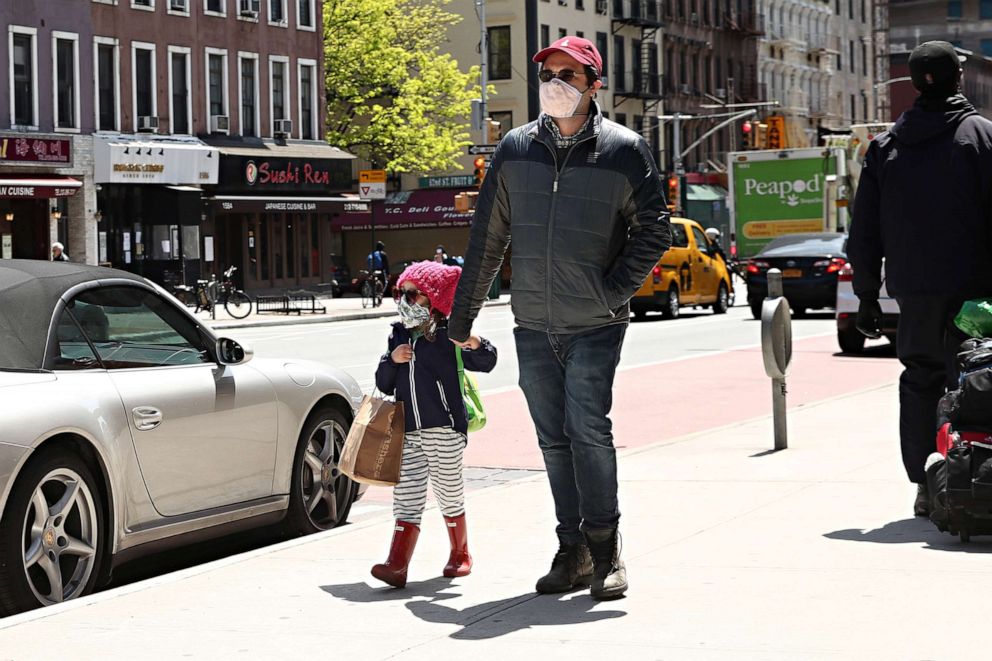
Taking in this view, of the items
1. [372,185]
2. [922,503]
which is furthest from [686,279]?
[922,503]

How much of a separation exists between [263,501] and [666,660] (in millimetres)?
3329

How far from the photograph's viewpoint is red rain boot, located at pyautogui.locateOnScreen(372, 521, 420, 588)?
6.76 metres

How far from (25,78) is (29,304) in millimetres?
39644

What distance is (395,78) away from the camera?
6309 centimetres

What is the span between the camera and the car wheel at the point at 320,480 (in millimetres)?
8594

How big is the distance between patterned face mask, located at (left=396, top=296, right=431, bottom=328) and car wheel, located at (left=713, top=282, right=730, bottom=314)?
3071 cm

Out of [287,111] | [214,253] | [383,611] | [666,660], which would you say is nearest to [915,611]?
[666,660]

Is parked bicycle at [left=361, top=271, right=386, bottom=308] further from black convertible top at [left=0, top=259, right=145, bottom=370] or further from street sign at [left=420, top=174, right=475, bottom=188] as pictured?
black convertible top at [left=0, top=259, right=145, bottom=370]

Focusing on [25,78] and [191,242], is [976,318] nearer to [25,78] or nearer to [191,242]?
[25,78]

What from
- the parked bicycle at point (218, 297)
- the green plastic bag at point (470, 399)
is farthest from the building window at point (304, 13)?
the green plastic bag at point (470, 399)

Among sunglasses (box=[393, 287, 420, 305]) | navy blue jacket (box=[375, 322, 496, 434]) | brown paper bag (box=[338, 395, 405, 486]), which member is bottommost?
brown paper bag (box=[338, 395, 405, 486])

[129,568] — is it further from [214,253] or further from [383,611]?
[214,253]

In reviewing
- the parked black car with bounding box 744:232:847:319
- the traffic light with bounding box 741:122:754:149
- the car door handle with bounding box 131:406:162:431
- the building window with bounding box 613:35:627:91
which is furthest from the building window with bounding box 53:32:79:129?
the car door handle with bounding box 131:406:162:431

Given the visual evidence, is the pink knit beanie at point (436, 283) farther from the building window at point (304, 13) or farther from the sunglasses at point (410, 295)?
the building window at point (304, 13)
